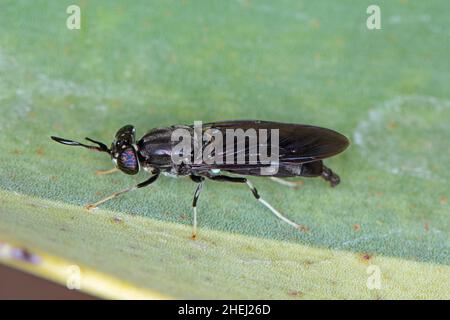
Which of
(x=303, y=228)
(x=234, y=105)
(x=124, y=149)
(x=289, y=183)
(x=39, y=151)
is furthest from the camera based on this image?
(x=234, y=105)

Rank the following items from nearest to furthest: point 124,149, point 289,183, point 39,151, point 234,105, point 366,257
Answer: point 366,257
point 39,151
point 124,149
point 289,183
point 234,105

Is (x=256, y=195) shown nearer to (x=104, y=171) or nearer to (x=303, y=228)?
(x=303, y=228)

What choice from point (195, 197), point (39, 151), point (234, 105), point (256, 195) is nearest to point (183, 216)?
point (195, 197)

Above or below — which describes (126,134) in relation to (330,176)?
above

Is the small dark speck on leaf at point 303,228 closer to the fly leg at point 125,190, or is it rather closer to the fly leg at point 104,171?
the fly leg at point 125,190

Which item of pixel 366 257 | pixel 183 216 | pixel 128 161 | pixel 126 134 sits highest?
pixel 126 134

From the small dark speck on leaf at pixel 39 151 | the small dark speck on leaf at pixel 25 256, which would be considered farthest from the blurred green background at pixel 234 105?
the small dark speck on leaf at pixel 25 256
